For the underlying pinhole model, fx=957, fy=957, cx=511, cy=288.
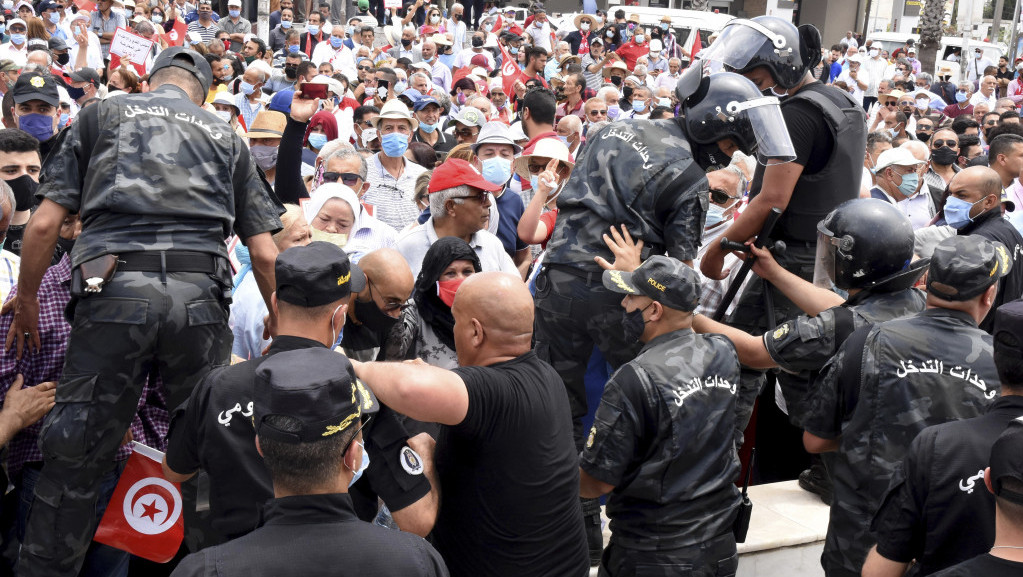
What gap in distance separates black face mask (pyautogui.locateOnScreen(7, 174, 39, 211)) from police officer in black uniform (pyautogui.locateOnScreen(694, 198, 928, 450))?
150 inches

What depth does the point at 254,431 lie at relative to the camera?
9.15 ft

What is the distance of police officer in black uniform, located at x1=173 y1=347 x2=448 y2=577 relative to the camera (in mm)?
1932

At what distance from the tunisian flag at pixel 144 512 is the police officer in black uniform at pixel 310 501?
6.42ft

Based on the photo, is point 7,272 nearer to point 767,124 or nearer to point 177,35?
point 767,124

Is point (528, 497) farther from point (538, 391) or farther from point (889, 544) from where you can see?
point (889, 544)

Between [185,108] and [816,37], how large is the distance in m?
2.94

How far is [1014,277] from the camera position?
A: 579 centimetres

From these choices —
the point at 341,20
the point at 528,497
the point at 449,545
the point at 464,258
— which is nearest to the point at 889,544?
the point at 528,497

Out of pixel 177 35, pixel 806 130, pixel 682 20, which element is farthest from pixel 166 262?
pixel 682 20

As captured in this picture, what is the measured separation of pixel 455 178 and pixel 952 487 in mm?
2882

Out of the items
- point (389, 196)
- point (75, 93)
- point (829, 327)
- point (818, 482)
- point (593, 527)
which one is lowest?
point (818, 482)

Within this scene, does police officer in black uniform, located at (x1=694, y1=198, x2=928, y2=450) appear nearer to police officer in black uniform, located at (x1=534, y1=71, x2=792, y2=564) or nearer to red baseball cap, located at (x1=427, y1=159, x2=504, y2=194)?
police officer in black uniform, located at (x1=534, y1=71, x2=792, y2=564)

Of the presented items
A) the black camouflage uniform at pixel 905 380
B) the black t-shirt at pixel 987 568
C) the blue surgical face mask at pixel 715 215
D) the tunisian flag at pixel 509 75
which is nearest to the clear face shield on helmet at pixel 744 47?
the black camouflage uniform at pixel 905 380

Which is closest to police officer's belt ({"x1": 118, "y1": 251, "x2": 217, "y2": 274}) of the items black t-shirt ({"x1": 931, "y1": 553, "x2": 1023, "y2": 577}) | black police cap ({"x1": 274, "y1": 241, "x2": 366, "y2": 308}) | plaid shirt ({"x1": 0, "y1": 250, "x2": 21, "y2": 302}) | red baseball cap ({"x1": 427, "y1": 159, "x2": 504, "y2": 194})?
plaid shirt ({"x1": 0, "y1": 250, "x2": 21, "y2": 302})
